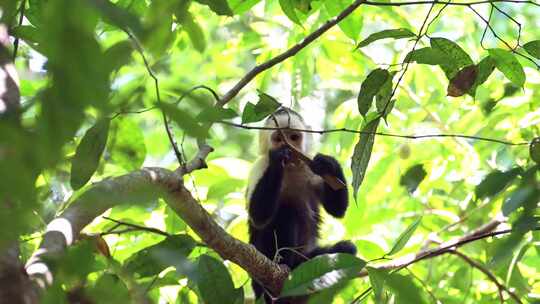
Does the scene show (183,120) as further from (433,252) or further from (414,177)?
(414,177)

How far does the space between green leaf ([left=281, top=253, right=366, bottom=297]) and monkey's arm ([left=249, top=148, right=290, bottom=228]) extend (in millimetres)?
2177

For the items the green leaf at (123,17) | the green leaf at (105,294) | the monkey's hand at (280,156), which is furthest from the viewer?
the monkey's hand at (280,156)

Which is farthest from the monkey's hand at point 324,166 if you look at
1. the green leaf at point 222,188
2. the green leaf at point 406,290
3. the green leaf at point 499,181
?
the green leaf at point 406,290

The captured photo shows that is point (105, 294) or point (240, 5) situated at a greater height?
point (240, 5)

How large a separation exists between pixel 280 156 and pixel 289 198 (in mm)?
704

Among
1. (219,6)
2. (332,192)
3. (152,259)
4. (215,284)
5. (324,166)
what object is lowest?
(332,192)

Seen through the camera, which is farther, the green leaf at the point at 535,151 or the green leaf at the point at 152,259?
the green leaf at the point at 152,259

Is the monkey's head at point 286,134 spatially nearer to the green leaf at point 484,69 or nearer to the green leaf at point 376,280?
the green leaf at point 484,69

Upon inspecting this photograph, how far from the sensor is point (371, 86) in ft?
8.46

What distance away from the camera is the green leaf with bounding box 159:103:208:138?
1.10 meters

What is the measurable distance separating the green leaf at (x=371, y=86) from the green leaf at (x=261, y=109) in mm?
308

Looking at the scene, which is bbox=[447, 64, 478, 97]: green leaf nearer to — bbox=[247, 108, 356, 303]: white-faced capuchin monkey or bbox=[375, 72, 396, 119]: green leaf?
bbox=[375, 72, 396, 119]: green leaf

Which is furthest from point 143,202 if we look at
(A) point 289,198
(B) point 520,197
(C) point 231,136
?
(A) point 289,198

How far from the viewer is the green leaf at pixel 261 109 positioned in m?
2.56
